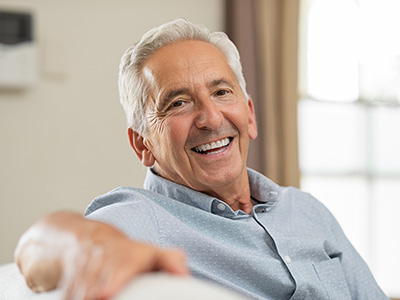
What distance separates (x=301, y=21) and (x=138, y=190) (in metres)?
2.24

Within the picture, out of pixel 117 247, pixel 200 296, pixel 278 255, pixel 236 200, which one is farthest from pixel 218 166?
pixel 200 296

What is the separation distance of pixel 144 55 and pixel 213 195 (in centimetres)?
43

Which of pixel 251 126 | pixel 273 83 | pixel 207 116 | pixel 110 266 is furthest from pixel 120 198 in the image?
pixel 273 83

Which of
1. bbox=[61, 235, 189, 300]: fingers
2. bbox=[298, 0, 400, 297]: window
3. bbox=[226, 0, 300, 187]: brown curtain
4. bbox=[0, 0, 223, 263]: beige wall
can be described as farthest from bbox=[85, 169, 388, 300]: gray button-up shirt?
bbox=[298, 0, 400, 297]: window

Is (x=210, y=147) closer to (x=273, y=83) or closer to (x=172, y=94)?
(x=172, y=94)

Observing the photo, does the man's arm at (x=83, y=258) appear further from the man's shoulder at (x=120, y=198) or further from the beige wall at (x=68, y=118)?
the beige wall at (x=68, y=118)

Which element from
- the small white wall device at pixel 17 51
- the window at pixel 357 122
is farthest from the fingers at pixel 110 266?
the window at pixel 357 122

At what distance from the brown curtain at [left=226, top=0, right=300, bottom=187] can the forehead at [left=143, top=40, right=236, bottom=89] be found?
1661 millimetres

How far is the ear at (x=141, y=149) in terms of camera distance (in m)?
1.64

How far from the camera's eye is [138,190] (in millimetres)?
1437

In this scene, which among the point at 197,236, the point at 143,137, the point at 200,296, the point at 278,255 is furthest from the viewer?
the point at 143,137

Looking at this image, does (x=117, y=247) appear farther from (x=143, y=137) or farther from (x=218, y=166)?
(x=143, y=137)

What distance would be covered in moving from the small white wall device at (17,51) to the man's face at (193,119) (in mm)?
1330

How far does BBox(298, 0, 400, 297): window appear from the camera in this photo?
3.55 metres
